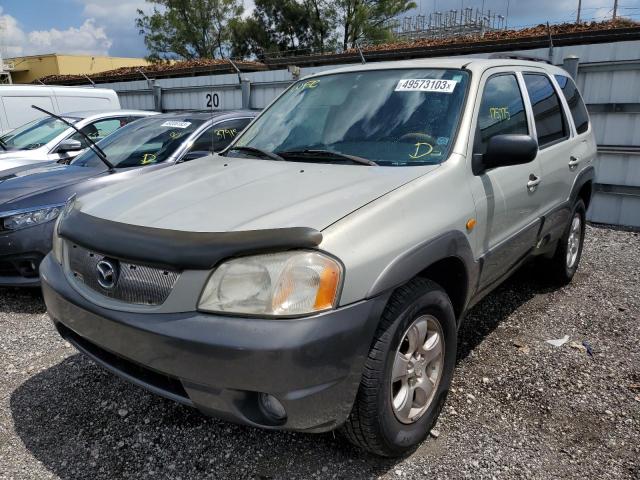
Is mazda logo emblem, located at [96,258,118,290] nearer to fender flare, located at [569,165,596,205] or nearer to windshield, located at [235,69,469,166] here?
windshield, located at [235,69,469,166]

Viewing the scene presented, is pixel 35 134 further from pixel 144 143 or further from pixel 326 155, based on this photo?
pixel 326 155

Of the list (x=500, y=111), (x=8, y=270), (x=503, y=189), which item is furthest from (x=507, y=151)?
(x=8, y=270)

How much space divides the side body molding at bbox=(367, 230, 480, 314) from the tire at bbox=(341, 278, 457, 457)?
105 millimetres

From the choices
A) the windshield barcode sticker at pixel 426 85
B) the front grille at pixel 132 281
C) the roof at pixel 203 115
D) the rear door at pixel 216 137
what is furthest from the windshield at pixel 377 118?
the roof at pixel 203 115

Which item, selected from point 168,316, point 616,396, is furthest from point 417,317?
point 616,396

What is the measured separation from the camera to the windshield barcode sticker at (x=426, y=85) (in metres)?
2.87

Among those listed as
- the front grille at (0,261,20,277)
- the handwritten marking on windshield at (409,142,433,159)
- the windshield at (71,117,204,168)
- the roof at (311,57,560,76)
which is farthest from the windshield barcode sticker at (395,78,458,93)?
the front grille at (0,261,20,277)

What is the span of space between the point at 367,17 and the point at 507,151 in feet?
114

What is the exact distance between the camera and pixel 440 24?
34.4 meters

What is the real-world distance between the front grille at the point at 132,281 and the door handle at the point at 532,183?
7.68 ft

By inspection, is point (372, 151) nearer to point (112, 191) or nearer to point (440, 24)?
point (112, 191)

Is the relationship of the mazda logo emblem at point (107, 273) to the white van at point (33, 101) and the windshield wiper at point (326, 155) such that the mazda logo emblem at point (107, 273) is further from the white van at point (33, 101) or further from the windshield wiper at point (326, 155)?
the white van at point (33, 101)

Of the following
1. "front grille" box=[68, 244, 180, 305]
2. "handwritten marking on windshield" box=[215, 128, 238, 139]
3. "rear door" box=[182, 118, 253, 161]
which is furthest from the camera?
"handwritten marking on windshield" box=[215, 128, 238, 139]

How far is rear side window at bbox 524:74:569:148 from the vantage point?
3541 mm
